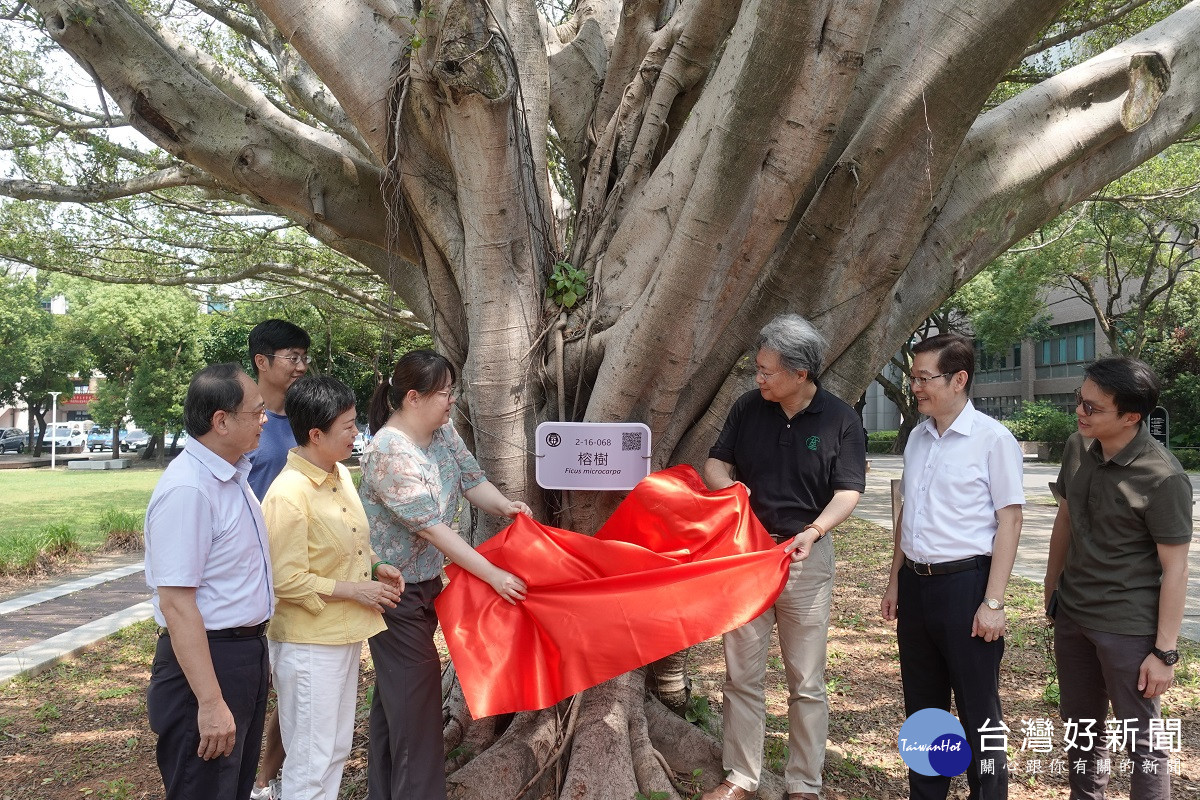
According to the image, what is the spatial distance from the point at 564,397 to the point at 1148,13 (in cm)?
771

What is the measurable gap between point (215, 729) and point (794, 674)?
2.04 m

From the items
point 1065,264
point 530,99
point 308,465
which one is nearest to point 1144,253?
point 1065,264

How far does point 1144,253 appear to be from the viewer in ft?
69.4

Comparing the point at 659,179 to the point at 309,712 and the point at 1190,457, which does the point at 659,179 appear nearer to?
the point at 309,712

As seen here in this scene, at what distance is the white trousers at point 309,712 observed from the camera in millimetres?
2775

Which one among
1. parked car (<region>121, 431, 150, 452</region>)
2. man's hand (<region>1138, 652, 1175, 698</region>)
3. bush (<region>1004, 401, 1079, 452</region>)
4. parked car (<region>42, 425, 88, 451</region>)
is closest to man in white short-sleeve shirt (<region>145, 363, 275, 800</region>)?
man's hand (<region>1138, 652, 1175, 698</region>)

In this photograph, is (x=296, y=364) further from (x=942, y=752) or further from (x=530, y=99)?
(x=942, y=752)

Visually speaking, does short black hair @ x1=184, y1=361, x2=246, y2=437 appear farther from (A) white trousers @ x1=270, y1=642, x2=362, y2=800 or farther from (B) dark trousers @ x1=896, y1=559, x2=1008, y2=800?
(B) dark trousers @ x1=896, y1=559, x2=1008, y2=800

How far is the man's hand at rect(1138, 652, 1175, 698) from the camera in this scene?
2.83 metres

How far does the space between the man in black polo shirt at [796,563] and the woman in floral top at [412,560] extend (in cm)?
98

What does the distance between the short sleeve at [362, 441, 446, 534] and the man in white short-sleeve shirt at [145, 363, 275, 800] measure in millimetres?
415

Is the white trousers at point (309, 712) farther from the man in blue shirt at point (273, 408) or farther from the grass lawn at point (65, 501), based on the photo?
the grass lawn at point (65, 501)

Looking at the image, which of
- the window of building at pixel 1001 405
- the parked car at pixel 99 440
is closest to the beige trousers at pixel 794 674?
the window of building at pixel 1001 405

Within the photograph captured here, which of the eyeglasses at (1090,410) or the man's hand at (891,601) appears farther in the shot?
the man's hand at (891,601)
